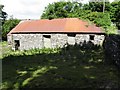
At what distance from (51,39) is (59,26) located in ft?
6.06

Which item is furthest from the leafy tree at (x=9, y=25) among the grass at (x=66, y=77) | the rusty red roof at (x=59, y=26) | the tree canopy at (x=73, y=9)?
the grass at (x=66, y=77)

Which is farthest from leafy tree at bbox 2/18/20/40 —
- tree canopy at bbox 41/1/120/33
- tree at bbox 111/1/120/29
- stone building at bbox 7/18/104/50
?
tree at bbox 111/1/120/29

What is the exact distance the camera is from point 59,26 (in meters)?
28.2

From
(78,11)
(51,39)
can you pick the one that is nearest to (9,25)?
(78,11)

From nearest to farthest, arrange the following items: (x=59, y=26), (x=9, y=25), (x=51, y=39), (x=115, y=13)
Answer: (x=51, y=39) < (x=59, y=26) < (x=9, y=25) < (x=115, y=13)

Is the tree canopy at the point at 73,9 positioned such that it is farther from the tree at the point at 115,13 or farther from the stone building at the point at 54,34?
the stone building at the point at 54,34

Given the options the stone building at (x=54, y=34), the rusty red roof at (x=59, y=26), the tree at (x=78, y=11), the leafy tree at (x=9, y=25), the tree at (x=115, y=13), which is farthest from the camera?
the tree at (x=115, y=13)

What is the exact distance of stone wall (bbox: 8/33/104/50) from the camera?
87.9 ft

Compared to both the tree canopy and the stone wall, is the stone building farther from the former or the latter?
the tree canopy

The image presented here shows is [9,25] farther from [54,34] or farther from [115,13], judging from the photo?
[115,13]

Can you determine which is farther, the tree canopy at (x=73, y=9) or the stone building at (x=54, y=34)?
the tree canopy at (x=73, y=9)

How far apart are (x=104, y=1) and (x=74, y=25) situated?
537 inches

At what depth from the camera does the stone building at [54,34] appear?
2677 cm

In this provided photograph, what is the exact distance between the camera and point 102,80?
423 inches
